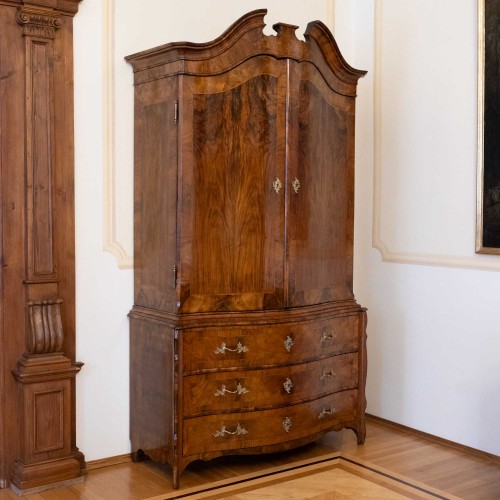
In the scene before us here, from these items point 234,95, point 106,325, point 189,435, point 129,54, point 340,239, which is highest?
point 129,54

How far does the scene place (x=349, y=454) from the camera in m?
3.73

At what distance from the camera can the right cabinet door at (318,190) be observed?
3.49m

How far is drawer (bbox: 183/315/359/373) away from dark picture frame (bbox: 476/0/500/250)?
0.87 metres

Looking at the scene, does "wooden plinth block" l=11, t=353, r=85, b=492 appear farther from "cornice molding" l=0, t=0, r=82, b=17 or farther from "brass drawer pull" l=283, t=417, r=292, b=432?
"cornice molding" l=0, t=0, r=82, b=17

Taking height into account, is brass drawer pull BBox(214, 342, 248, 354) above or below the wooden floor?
above

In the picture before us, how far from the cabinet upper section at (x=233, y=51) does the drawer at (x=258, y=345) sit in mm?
1162

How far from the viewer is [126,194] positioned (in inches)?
141

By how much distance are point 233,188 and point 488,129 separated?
1320 millimetres

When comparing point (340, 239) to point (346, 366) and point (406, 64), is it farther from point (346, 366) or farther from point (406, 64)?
point (406, 64)

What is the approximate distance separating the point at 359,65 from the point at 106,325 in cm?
215

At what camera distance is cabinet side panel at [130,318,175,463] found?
10.7 feet

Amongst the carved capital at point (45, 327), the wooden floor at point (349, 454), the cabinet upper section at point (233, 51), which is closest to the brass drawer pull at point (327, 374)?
the wooden floor at point (349, 454)

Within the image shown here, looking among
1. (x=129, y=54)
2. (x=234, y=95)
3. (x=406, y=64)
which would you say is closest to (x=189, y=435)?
(x=234, y=95)

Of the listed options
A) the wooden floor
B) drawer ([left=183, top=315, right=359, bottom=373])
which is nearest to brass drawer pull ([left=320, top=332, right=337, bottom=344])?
drawer ([left=183, top=315, right=359, bottom=373])
